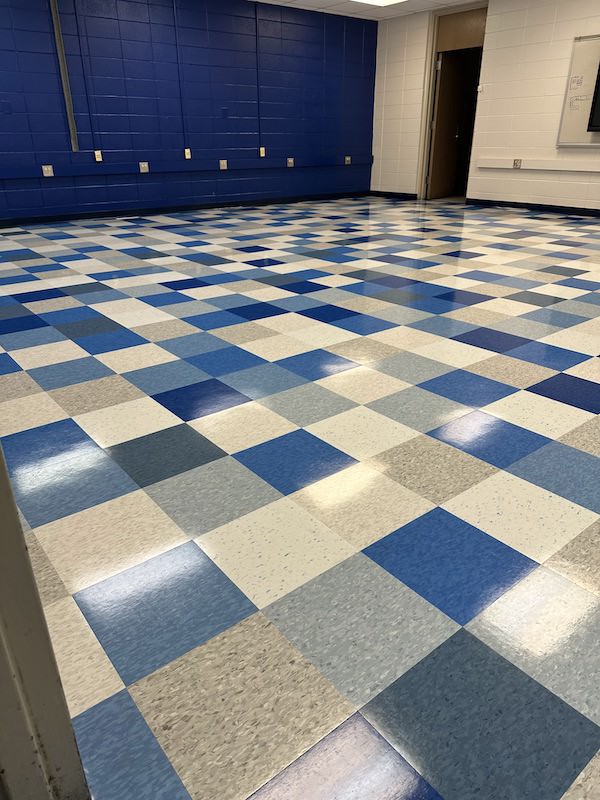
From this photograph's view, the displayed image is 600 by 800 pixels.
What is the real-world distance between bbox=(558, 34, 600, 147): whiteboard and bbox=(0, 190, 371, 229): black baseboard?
4.09 meters

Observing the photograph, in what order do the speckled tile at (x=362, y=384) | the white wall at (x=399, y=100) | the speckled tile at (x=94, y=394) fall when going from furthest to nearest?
1. the white wall at (x=399, y=100)
2. the speckled tile at (x=362, y=384)
3. the speckled tile at (x=94, y=394)

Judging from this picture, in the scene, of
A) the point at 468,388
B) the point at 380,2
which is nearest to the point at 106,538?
the point at 468,388

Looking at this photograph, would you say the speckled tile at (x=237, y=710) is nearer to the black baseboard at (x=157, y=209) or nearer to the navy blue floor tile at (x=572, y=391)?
the navy blue floor tile at (x=572, y=391)

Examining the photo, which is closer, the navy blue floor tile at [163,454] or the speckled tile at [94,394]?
the navy blue floor tile at [163,454]

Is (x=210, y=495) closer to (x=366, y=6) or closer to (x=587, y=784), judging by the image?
(x=587, y=784)

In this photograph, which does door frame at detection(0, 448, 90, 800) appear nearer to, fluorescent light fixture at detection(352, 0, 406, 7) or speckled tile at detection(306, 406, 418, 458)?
speckled tile at detection(306, 406, 418, 458)

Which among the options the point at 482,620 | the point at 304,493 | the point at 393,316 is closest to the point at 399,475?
the point at 304,493

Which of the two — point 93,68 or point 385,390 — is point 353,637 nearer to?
point 385,390

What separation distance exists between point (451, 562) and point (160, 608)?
0.76 metres

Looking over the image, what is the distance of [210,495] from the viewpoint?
182 cm

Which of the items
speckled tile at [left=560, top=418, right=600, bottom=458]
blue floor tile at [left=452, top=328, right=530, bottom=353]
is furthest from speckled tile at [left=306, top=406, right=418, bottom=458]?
blue floor tile at [left=452, top=328, right=530, bottom=353]

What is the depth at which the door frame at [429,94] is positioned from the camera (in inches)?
367

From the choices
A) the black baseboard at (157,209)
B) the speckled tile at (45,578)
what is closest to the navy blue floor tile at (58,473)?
the speckled tile at (45,578)

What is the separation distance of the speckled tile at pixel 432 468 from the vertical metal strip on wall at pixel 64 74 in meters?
7.66
